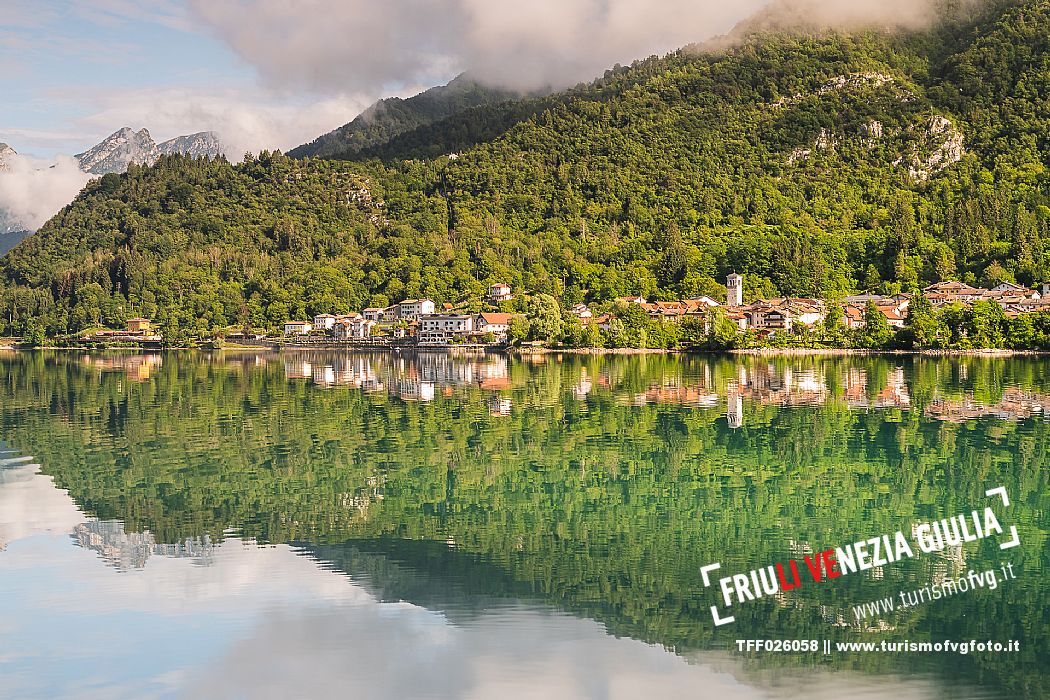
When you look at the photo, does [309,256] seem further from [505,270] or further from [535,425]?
[535,425]

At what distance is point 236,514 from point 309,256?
110 m

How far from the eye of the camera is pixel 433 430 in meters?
24.0

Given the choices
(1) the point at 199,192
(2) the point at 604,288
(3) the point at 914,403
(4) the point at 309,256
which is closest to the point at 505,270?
(2) the point at 604,288

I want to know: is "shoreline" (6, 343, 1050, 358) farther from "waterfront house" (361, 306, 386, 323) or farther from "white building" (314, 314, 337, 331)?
"waterfront house" (361, 306, 386, 323)

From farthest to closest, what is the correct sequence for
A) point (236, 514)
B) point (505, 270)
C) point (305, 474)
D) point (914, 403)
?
point (505, 270)
point (914, 403)
point (305, 474)
point (236, 514)

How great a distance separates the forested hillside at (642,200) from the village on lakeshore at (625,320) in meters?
4.50

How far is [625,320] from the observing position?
70.8 meters

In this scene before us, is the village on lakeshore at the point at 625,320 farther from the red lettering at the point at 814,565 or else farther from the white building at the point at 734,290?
the red lettering at the point at 814,565

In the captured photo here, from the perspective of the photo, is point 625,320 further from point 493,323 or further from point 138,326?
point 138,326

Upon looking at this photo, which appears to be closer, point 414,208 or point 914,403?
point 914,403

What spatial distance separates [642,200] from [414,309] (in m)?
38.9

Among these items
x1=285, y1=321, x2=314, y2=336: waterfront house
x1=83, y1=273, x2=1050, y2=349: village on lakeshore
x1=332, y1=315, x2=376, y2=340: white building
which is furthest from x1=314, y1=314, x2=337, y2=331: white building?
x1=285, y1=321, x2=314, y2=336: waterfront house

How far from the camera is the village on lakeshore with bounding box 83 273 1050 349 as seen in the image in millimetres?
65706

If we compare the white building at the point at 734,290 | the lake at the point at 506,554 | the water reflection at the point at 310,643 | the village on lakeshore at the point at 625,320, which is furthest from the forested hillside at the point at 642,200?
the water reflection at the point at 310,643
